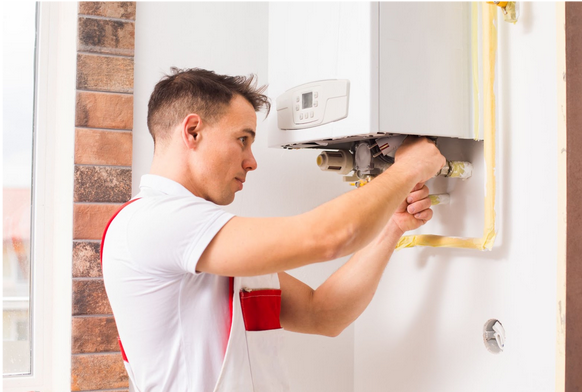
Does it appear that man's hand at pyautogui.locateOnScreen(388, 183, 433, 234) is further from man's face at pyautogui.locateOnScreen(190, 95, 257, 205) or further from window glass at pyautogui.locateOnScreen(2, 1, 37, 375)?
window glass at pyautogui.locateOnScreen(2, 1, 37, 375)

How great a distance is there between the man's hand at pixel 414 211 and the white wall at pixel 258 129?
0.50 m

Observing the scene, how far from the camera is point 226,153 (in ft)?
3.63

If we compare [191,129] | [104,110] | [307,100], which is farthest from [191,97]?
[104,110]

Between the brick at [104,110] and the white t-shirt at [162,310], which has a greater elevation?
the brick at [104,110]

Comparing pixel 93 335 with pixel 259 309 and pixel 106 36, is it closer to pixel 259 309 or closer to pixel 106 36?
pixel 259 309

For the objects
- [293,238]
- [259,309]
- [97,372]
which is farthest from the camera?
[97,372]

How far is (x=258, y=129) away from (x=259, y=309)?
70cm

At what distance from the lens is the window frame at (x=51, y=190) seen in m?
1.51

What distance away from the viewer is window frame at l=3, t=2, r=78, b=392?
1.51 meters

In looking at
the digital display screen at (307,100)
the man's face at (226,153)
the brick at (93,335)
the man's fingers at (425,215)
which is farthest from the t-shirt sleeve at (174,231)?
the brick at (93,335)

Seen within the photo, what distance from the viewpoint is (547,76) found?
3.14 feet

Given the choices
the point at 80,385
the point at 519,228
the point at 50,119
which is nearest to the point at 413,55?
the point at 519,228

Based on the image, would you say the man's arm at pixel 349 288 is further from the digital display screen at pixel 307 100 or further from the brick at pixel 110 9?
the brick at pixel 110 9

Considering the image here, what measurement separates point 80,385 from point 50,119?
785mm
